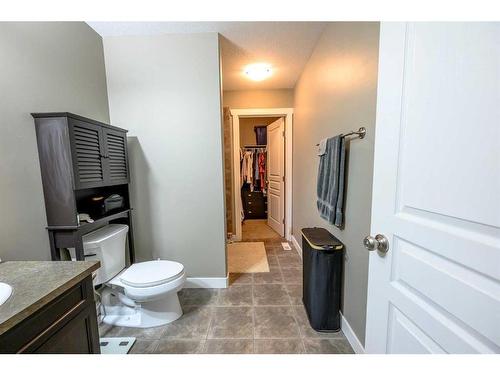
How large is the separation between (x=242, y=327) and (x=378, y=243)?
52.1 inches

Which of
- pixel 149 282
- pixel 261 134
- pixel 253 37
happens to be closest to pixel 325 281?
pixel 149 282

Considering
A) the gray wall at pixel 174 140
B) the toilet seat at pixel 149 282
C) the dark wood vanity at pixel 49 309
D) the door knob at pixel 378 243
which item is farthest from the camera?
the gray wall at pixel 174 140

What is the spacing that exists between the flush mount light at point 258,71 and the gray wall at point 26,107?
1.73m

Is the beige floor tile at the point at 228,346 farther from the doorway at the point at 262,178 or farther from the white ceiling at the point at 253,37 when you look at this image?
the white ceiling at the point at 253,37

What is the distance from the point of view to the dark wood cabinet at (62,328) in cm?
65

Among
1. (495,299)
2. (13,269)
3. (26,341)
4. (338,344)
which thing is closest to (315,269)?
(338,344)

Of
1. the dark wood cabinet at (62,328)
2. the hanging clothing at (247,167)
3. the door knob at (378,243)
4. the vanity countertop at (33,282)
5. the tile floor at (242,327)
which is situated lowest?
the tile floor at (242,327)

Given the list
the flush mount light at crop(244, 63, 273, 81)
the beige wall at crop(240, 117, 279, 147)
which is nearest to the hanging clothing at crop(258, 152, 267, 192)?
the beige wall at crop(240, 117, 279, 147)

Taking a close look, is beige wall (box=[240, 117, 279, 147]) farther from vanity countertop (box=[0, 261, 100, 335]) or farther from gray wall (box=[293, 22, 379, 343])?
vanity countertop (box=[0, 261, 100, 335])

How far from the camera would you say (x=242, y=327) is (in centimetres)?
166

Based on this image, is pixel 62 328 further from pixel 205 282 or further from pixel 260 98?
pixel 260 98

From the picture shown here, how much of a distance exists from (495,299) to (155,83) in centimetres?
243

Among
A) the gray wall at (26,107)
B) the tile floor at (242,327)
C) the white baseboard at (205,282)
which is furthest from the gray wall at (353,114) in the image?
the gray wall at (26,107)
